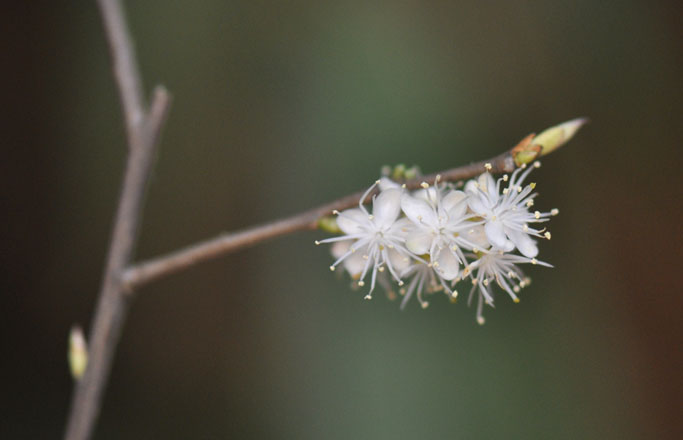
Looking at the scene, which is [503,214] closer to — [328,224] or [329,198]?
[328,224]

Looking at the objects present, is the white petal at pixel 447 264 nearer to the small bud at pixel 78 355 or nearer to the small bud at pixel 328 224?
the small bud at pixel 328 224

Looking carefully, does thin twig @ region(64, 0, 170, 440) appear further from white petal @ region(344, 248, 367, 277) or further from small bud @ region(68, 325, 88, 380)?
white petal @ region(344, 248, 367, 277)

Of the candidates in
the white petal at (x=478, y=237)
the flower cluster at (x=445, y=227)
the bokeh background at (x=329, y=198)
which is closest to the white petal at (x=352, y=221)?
the flower cluster at (x=445, y=227)

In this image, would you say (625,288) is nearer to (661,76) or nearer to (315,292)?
(661,76)

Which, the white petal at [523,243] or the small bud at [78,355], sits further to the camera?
the small bud at [78,355]

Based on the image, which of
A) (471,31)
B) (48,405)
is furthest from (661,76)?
(48,405)

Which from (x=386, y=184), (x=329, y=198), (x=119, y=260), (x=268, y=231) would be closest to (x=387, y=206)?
(x=386, y=184)
